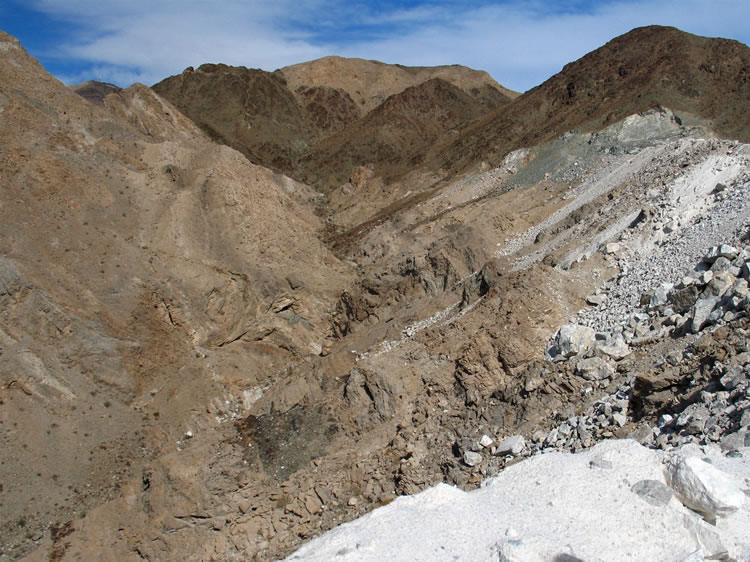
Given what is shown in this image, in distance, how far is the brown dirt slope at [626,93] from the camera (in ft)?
110

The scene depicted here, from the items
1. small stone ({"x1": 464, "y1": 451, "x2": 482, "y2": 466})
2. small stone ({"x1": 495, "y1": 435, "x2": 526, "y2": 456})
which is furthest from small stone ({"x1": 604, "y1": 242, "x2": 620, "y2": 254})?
small stone ({"x1": 464, "y1": 451, "x2": 482, "y2": 466})

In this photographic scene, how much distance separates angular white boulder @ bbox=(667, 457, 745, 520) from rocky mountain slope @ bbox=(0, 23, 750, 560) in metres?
0.65

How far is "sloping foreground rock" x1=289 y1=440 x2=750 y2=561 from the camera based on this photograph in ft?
25.0

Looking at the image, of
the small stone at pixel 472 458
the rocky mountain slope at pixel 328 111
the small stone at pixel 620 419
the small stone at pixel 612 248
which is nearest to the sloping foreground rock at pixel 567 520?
the small stone at pixel 620 419

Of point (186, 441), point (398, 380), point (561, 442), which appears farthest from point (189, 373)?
point (561, 442)

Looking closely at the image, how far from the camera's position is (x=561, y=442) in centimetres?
1090

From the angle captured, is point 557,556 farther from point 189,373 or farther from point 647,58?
point 647,58

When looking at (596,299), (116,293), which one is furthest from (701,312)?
(116,293)

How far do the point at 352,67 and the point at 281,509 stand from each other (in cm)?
7704

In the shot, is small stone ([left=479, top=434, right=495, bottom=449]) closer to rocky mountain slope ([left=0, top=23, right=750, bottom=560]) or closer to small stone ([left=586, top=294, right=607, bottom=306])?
rocky mountain slope ([left=0, top=23, right=750, bottom=560])

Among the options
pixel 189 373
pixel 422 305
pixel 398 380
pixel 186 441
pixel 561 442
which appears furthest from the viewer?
pixel 422 305

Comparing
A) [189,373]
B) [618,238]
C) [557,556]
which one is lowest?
[557,556]

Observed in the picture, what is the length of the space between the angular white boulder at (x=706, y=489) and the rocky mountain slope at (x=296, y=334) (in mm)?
647

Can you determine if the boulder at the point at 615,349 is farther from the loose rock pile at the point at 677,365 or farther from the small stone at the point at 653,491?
the small stone at the point at 653,491
